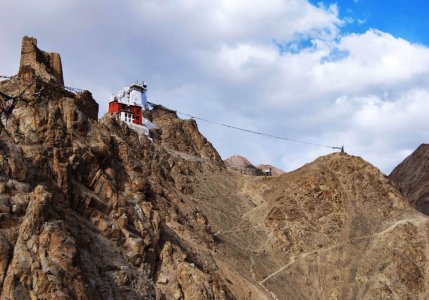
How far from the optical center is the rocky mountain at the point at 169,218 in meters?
29.7

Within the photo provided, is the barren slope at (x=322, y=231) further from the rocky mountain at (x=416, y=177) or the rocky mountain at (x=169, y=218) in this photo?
the rocky mountain at (x=416, y=177)

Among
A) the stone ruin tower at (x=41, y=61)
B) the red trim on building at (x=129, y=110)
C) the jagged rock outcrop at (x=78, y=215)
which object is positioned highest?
the red trim on building at (x=129, y=110)

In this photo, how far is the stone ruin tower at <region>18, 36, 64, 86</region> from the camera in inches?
1935

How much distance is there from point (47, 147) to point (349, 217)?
41.3m

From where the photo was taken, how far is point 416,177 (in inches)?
4710

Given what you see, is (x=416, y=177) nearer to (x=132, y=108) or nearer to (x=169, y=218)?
(x=132, y=108)

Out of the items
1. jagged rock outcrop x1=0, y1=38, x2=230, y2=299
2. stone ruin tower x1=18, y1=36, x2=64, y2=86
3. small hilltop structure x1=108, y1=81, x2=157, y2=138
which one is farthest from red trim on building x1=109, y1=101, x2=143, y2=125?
stone ruin tower x1=18, y1=36, x2=64, y2=86

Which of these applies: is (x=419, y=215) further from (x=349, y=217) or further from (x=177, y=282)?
(x=177, y=282)

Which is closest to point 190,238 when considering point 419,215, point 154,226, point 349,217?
point 154,226

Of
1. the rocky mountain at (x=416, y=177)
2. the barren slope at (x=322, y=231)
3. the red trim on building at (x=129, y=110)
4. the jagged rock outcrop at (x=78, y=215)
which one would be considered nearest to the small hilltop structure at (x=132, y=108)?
the red trim on building at (x=129, y=110)

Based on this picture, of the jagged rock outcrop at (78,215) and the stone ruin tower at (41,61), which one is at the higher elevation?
the stone ruin tower at (41,61)

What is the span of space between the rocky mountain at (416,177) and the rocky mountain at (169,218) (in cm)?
3761

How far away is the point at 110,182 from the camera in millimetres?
42875

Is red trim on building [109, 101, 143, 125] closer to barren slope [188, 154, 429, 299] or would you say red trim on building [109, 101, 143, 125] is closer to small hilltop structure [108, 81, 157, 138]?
small hilltop structure [108, 81, 157, 138]
